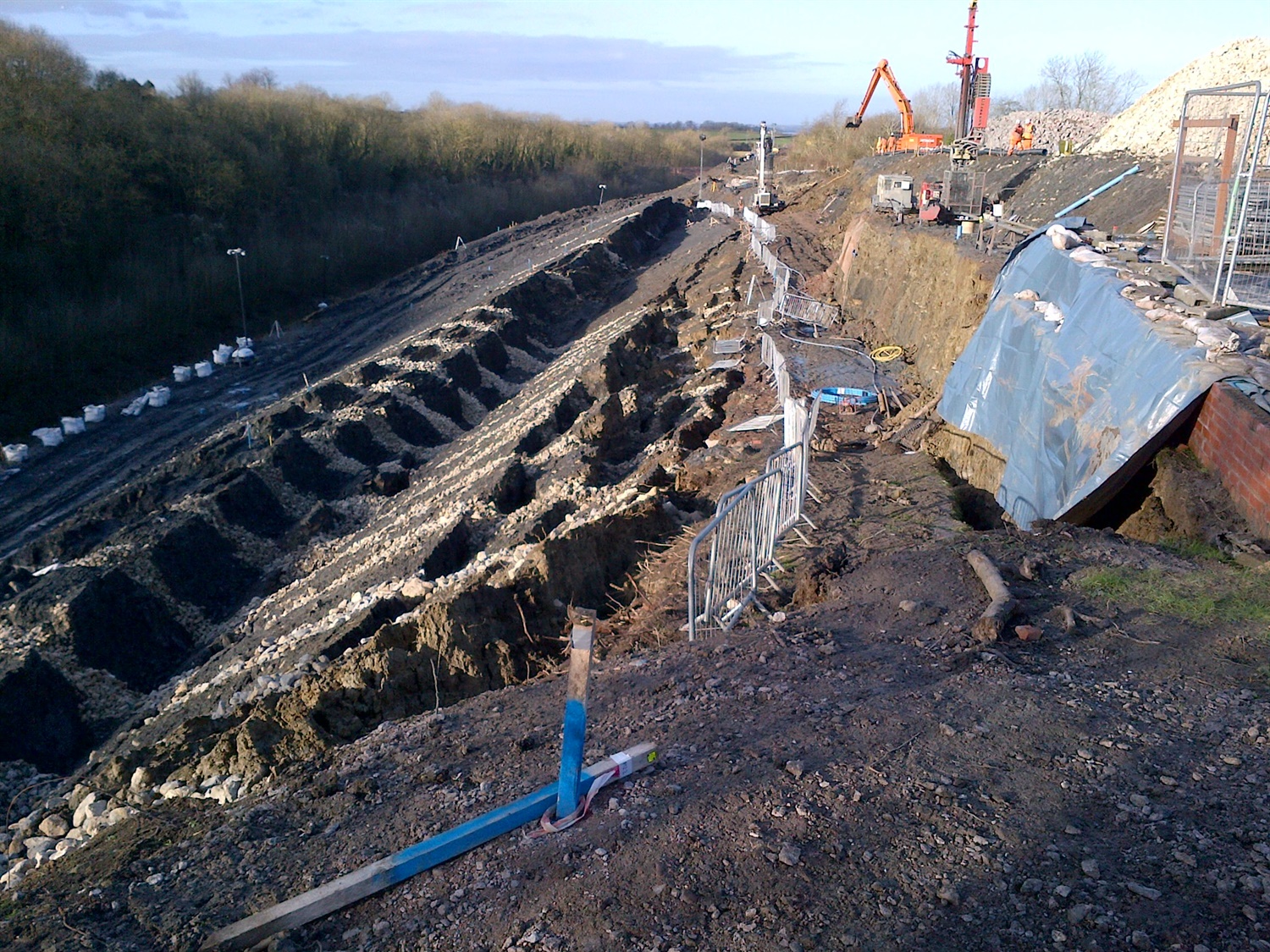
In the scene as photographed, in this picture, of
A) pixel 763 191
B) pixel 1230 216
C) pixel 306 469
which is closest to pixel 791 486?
pixel 1230 216

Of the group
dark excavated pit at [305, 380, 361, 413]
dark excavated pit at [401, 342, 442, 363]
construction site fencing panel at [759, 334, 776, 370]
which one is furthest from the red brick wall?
dark excavated pit at [401, 342, 442, 363]

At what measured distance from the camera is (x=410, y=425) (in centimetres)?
1767

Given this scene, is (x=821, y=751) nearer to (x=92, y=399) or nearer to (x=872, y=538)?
(x=872, y=538)

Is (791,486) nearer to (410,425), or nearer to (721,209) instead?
(410,425)

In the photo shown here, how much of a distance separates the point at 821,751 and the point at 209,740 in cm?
590

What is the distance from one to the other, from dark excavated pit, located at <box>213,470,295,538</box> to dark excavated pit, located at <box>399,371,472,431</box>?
4.73 metres

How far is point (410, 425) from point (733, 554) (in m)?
12.3

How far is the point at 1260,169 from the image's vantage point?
27.7 ft

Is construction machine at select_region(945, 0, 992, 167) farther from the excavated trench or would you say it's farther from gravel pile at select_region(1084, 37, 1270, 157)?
the excavated trench

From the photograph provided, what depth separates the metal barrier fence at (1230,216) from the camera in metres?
7.29

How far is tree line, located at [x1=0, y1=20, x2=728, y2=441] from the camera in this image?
23656 mm

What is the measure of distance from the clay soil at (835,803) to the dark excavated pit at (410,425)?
11782mm

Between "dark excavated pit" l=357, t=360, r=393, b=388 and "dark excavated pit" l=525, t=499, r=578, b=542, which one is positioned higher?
"dark excavated pit" l=357, t=360, r=393, b=388

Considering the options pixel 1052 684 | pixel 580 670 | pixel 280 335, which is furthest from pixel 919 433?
pixel 280 335
